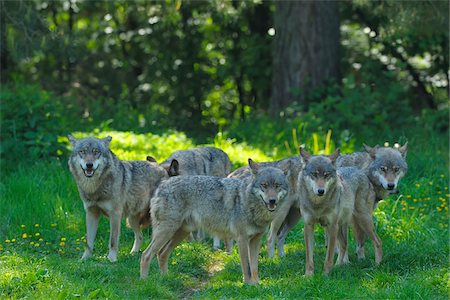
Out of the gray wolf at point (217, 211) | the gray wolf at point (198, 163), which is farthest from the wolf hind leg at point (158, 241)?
the gray wolf at point (198, 163)

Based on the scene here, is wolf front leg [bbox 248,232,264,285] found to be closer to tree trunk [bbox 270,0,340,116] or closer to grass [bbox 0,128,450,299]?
grass [bbox 0,128,450,299]

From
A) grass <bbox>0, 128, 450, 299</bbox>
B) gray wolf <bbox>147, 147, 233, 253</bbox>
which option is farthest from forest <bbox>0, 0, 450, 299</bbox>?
gray wolf <bbox>147, 147, 233, 253</bbox>

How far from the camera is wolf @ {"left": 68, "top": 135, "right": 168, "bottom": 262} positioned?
371 inches

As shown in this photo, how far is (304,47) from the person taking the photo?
55.6 ft

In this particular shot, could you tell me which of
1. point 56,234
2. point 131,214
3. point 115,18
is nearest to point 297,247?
point 131,214

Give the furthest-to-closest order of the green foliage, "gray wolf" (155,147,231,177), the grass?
the green foliage, "gray wolf" (155,147,231,177), the grass

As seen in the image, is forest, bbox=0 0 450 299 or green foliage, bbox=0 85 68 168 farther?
green foliage, bbox=0 85 68 168

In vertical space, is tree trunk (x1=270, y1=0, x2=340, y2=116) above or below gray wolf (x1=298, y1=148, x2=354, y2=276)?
above

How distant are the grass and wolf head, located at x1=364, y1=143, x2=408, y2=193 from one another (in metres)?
0.84

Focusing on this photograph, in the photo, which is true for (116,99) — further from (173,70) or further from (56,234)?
(56,234)

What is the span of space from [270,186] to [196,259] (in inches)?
67.8

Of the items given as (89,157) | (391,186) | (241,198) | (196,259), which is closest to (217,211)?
(241,198)

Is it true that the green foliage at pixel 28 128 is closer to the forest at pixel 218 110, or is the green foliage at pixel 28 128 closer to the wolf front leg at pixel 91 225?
the forest at pixel 218 110

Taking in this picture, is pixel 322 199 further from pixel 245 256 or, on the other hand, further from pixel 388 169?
pixel 388 169
